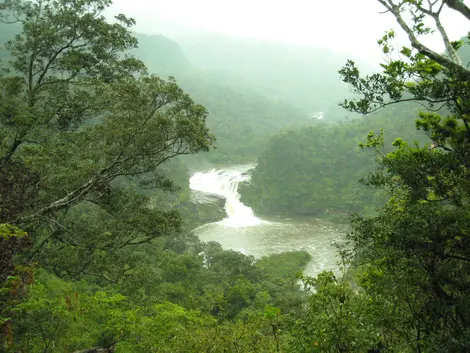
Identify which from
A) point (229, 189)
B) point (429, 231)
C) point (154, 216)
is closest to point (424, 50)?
point (429, 231)

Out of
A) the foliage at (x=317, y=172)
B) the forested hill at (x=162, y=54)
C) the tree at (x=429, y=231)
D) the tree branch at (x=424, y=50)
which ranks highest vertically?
the forested hill at (x=162, y=54)

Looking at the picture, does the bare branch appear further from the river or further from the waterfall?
the waterfall

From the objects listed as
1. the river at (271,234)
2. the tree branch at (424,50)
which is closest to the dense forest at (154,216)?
the tree branch at (424,50)

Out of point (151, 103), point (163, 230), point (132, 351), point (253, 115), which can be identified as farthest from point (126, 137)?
point (253, 115)

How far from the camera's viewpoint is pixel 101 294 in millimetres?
7906

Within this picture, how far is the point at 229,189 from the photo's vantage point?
139 feet

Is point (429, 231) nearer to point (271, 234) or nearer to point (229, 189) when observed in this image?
point (271, 234)

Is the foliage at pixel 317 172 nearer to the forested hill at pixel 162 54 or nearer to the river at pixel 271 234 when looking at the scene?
the river at pixel 271 234

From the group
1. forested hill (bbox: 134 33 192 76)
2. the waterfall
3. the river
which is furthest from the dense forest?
forested hill (bbox: 134 33 192 76)

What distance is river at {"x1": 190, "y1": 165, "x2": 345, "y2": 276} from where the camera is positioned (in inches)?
969

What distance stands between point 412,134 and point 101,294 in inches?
1384

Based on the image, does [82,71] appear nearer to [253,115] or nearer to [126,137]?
[126,137]

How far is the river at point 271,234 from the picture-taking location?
969 inches

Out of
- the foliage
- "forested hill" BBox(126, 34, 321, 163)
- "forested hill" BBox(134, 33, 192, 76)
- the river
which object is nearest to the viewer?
the river
